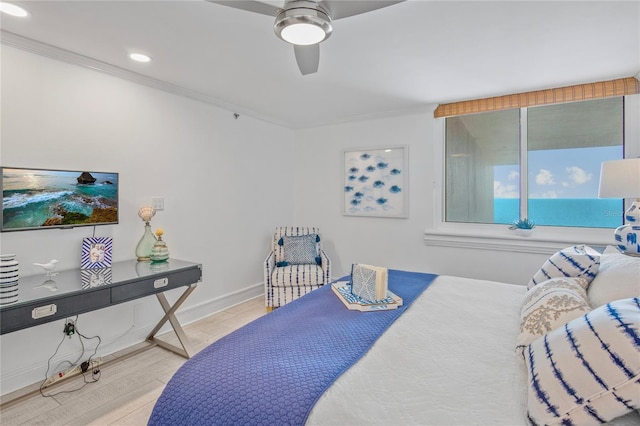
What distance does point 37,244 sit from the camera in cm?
221

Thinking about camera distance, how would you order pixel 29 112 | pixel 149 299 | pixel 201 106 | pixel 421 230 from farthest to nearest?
pixel 421 230
pixel 201 106
pixel 149 299
pixel 29 112

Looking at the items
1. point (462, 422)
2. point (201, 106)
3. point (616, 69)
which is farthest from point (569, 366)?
point (201, 106)

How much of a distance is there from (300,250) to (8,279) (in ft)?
8.12

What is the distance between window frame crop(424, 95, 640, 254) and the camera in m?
2.81

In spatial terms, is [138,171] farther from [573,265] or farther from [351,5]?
[573,265]

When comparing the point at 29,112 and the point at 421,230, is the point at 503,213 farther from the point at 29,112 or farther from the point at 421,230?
the point at 29,112

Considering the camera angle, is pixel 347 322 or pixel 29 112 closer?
pixel 347 322

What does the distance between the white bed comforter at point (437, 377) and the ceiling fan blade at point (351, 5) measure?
1.52 meters

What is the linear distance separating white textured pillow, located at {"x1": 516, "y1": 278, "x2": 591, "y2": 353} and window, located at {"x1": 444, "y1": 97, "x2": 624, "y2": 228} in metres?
2.15

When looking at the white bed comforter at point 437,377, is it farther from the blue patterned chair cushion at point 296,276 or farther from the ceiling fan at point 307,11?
the blue patterned chair cushion at point 296,276

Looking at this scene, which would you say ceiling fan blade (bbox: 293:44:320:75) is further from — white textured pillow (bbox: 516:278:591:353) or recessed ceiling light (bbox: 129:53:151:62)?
white textured pillow (bbox: 516:278:591:353)

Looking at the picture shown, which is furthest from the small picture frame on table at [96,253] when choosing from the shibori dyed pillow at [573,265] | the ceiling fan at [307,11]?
the shibori dyed pillow at [573,265]

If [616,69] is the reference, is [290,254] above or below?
below

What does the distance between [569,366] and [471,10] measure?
1.82 metres
